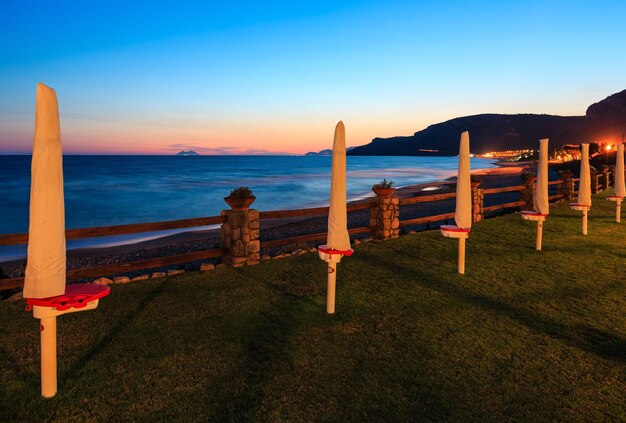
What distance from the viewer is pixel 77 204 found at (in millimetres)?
33750

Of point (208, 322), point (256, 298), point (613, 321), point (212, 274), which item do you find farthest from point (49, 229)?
point (613, 321)

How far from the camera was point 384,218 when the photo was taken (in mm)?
9992

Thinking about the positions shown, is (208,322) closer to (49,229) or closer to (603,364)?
(49,229)

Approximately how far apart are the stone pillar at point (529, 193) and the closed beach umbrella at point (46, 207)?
14925 millimetres

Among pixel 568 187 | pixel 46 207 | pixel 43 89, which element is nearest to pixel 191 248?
pixel 46 207

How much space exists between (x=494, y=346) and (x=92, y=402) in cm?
403

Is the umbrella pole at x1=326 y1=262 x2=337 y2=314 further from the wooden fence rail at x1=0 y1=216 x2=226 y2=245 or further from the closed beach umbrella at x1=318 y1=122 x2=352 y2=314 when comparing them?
the wooden fence rail at x1=0 y1=216 x2=226 y2=245

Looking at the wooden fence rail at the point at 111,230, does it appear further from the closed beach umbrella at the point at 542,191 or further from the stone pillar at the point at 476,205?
the stone pillar at the point at 476,205

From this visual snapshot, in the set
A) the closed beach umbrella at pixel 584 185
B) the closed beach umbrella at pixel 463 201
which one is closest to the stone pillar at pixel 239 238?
the closed beach umbrella at pixel 463 201

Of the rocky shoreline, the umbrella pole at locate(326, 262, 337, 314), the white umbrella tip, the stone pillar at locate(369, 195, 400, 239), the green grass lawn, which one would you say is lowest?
the rocky shoreline

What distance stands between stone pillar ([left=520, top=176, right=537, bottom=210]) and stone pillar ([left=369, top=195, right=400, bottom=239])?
278 inches

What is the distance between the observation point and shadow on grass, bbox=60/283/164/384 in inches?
149

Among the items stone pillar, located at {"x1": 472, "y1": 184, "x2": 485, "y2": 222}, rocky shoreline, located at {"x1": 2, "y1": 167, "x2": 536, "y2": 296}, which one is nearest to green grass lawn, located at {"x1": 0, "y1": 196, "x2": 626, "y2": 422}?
rocky shoreline, located at {"x1": 2, "y1": 167, "x2": 536, "y2": 296}

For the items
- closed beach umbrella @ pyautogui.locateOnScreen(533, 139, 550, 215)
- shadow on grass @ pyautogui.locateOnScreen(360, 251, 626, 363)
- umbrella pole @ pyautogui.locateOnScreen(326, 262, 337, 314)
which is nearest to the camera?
shadow on grass @ pyautogui.locateOnScreen(360, 251, 626, 363)
